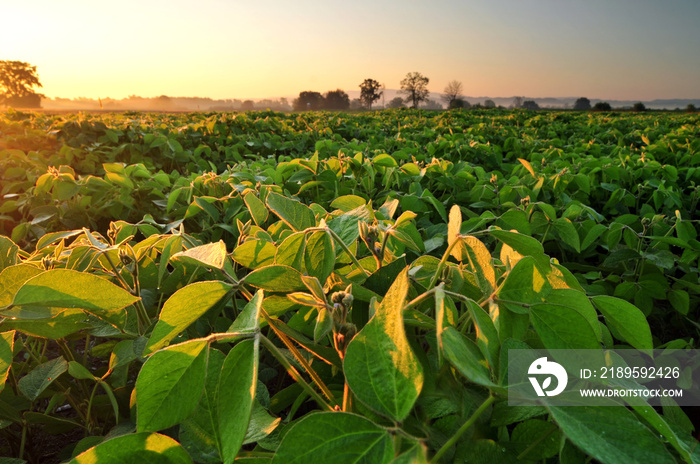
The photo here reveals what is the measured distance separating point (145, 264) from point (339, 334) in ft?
2.55

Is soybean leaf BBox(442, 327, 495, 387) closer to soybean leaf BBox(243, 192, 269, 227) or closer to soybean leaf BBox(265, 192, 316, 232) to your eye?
soybean leaf BBox(265, 192, 316, 232)

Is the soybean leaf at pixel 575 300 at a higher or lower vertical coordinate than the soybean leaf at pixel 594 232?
higher

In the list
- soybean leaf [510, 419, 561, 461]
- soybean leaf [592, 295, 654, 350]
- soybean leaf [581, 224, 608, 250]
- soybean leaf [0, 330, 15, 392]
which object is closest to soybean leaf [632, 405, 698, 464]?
soybean leaf [510, 419, 561, 461]

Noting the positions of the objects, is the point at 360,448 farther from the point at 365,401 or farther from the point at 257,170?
the point at 257,170

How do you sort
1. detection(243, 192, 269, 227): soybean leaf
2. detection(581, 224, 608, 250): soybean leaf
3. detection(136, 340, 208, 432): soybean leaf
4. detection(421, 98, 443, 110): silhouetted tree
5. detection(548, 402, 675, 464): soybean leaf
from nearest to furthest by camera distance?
1. detection(548, 402, 675, 464): soybean leaf
2. detection(136, 340, 208, 432): soybean leaf
3. detection(243, 192, 269, 227): soybean leaf
4. detection(581, 224, 608, 250): soybean leaf
5. detection(421, 98, 443, 110): silhouetted tree

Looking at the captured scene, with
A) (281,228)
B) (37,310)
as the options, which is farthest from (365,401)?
(281,228)

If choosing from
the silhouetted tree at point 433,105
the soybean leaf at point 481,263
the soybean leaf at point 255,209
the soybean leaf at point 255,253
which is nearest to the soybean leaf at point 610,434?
the soybean leaf at point 481,263

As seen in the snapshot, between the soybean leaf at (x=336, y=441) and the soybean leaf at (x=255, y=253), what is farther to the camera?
the soybean leaf at (x=255, y=253)

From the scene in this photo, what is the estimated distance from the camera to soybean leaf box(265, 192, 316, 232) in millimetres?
936

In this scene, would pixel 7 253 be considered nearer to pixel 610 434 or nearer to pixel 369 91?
pixel 610 434

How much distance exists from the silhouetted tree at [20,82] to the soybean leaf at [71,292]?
6762cm

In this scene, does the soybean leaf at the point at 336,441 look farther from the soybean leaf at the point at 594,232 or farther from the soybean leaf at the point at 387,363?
the soybean leaf at the point at 594,232

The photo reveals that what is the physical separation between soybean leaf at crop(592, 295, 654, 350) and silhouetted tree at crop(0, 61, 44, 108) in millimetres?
68162

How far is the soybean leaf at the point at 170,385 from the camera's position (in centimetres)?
52
